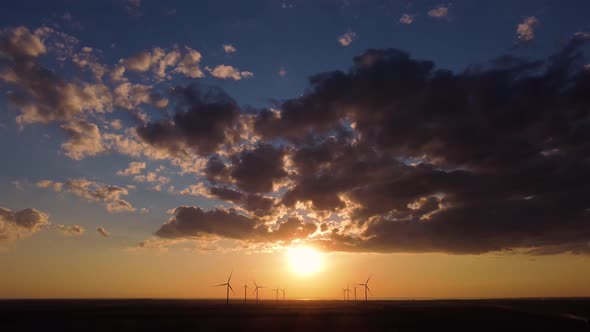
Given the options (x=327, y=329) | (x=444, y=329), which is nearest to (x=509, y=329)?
(x=444, y=329)

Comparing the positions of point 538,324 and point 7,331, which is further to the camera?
point 538,324

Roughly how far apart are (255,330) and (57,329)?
38.6 m

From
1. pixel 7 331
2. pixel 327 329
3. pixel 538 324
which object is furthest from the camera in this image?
pixel 538 324

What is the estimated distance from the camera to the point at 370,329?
86250 millimetres

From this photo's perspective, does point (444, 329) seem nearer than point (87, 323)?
Yes

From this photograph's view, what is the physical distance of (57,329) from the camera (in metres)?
85.0

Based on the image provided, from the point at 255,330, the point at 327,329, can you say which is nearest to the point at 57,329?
the point at 255,330

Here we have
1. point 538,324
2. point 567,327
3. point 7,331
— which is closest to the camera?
point 7,331

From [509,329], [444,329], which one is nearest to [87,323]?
[444,329]

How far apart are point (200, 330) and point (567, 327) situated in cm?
7862

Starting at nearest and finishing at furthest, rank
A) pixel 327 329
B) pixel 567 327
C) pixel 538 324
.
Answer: pixel 327 329
pixel 567 327
pixel 538 324

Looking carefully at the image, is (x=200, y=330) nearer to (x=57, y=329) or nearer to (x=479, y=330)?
(x=57, y=329)

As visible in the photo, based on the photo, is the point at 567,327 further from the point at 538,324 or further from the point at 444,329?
the point at 444,329

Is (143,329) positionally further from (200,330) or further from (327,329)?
(327,329)
